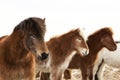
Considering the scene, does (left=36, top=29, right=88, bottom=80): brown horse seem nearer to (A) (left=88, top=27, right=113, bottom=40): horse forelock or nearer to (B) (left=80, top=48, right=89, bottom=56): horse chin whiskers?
(B) (left=80, top=48, right=89, bottom=56): horse chin whiskers

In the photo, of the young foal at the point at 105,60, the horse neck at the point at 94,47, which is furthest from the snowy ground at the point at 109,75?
the horse neck at the point at 94,47

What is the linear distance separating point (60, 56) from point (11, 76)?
16.3 feet

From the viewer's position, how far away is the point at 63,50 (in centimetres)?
1160

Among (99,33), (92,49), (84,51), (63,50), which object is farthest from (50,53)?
(99,33)

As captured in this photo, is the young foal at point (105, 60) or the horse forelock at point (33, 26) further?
the young foal at point (105, 60)

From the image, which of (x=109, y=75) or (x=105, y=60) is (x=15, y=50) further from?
(x=109, y=75)

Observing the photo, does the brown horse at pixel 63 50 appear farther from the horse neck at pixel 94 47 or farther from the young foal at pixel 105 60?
the young foal at pixel 105 60

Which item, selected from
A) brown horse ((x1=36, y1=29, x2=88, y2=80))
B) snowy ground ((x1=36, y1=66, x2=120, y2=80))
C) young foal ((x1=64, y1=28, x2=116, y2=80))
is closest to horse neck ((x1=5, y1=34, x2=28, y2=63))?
brown horse ((x1=36, y1=29, x2=88, y2=80))

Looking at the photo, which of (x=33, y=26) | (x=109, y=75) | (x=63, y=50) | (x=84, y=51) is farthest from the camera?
(x=109, y=75)

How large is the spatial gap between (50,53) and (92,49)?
1940 mm

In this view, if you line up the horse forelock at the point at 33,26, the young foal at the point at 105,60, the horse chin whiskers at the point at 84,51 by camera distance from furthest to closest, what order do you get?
the young foal at the point at 105,60
the horse chin whiskers at the point at 84,51
the horse forelock at the point at 33,26

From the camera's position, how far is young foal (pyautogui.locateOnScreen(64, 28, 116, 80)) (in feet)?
41.8

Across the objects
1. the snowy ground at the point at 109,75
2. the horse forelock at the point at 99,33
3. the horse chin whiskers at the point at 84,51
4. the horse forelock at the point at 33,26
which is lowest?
the snowy ground at the point at 109,75

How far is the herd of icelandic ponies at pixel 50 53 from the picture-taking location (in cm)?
620
